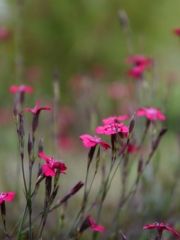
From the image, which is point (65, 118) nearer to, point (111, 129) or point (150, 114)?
point (150, 114)

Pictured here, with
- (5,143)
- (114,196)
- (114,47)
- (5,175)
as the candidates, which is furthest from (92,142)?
(114,47)

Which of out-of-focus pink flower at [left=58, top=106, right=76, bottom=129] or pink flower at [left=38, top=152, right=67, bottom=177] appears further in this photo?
out-of-focus pink flower at [left=58, top=106, right=76, bottom=129]

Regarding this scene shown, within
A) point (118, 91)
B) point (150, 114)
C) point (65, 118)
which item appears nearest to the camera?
point (150, 114)

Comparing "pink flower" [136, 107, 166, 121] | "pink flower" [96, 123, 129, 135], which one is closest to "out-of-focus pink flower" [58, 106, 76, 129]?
"pink flower" [136, 107, 166, 121]

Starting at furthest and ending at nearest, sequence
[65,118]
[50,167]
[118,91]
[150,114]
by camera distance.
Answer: [65,118], [118,91], [150,114], [50,167]

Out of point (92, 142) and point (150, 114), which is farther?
point (150, 114)

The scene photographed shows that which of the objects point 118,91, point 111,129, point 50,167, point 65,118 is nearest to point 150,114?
point 111,129

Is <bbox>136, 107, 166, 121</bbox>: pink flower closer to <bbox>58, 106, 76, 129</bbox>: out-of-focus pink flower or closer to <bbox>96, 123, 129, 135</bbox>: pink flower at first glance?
<bbox>96, 123, 129, 135</bbox>: pink flower

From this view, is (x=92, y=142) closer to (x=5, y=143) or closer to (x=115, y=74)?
(x=5, y=143)

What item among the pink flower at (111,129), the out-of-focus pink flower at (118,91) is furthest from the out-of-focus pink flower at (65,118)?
the pink flower at (111,129)

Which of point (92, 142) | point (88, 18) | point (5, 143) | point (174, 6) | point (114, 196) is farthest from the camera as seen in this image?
point (88, 18)

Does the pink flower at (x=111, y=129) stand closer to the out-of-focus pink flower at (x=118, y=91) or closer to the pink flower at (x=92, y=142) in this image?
the pink flower at (x=92, y=142)
